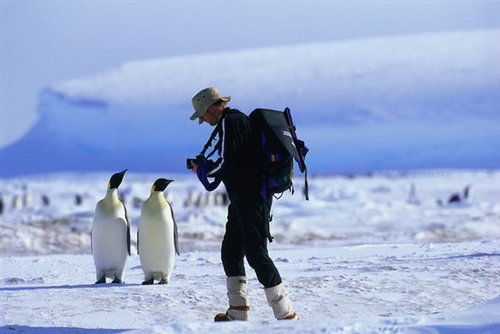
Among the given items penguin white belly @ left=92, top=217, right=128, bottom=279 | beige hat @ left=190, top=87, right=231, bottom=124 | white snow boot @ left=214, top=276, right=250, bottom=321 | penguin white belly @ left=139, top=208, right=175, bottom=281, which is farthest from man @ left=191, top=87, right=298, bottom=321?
penguin white belly @ left=92, top=217, right=128, bottom=279

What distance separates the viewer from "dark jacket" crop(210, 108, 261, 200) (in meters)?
4.67

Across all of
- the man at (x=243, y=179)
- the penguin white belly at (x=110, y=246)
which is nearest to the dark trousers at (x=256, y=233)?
the man at (x=243, y=179)

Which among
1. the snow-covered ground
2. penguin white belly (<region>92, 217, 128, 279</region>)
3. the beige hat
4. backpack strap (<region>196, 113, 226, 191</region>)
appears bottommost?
the snow-covered ground

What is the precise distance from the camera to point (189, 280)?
6.75m

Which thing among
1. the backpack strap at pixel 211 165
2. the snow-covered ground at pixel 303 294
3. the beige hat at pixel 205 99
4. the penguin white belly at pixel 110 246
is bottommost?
the snow-covered ground at pixel 303 294

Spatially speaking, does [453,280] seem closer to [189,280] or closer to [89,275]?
[189,280]

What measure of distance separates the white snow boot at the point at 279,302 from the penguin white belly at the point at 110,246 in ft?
7.56

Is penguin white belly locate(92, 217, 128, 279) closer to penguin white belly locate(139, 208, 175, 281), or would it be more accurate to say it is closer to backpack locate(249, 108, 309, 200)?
penguin white belly locate(139, 208, 175, 281)

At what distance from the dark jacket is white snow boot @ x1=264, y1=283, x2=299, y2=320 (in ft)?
1.63

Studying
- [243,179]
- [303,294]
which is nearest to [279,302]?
[243,179]

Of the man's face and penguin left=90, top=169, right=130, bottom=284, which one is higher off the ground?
the man's face

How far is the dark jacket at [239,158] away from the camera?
4.67m

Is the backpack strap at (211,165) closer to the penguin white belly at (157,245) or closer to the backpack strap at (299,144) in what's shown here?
the backpack strap at (299,144)

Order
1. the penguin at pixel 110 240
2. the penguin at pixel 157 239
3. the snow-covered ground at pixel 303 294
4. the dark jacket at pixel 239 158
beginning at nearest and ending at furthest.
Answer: the snow-covered ground at pixel 303 294 → the dark jacket at pixel 239 158 → the penguin at pixel 157 239 → the penguin at pixel 110 240
